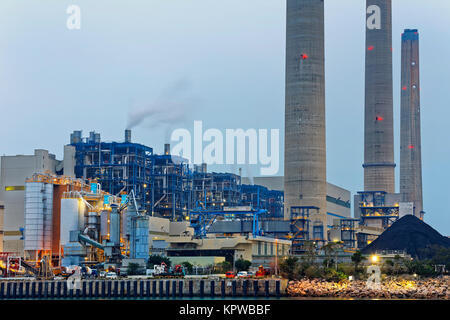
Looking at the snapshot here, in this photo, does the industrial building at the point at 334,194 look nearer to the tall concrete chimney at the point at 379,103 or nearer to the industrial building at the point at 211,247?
the tall concrete chimney at the point at 379,103

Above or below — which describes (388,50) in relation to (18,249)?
above

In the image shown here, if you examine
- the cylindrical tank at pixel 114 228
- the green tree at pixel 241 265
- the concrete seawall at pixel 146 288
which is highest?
the cylindrical tank at pixel 114 228

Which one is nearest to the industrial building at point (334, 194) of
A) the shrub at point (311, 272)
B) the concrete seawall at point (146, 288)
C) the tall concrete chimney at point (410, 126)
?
the tall concrete chimney at point (410, 126)

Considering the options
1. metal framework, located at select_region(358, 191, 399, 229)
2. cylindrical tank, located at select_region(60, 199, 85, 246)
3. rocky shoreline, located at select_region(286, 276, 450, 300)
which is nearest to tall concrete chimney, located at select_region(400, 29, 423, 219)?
metal framework, located at select_region(358, 191, 399, 229)

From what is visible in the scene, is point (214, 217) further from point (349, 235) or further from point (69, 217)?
point (69, 217)

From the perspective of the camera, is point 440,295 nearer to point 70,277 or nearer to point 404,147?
point 70,277
